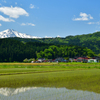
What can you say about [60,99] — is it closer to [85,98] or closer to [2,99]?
[85,98]

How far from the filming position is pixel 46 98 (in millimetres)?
15023

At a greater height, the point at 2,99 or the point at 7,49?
the point at 7,49

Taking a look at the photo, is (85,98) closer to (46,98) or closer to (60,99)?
(60,99)

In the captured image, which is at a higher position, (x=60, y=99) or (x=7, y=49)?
(x=7, y=49)

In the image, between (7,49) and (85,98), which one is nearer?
(85,98)

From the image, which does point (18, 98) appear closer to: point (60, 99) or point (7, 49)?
point (60, 99)

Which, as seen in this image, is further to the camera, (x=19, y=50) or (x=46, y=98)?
(x=19, y=50)

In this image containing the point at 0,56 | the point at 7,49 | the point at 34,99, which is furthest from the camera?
the point at 7,49

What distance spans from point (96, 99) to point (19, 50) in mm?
188841

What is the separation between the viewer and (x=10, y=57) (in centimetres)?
18362

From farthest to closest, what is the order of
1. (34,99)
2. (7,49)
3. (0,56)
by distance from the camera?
(7,49) < (0,56) < (34,99)

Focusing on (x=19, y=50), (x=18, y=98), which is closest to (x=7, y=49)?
(x=19, y=50)

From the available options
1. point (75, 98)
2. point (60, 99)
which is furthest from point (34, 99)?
point (75, 98)

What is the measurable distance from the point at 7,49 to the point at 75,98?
187794 millimetres
